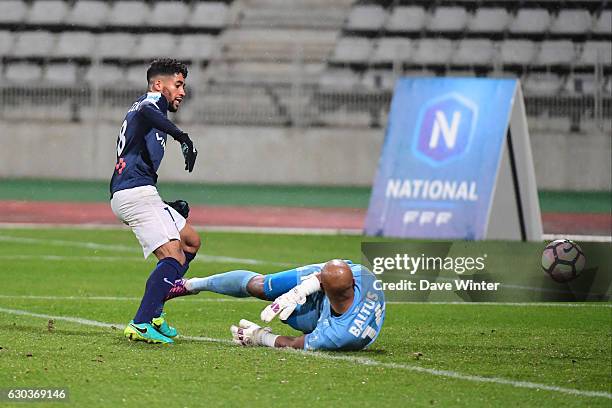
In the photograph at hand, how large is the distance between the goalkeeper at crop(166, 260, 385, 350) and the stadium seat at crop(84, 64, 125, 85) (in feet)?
67.6

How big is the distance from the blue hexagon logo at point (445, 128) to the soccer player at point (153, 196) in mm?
7703

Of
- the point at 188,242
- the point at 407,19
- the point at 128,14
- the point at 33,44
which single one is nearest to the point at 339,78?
the point at 407,19

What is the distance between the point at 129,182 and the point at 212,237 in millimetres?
8459

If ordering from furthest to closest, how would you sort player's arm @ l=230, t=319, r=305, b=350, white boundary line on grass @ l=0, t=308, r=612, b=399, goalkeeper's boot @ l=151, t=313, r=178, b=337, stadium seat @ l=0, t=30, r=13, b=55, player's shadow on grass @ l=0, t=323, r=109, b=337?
stadium seat @ l=0, t=30, r=13, b=55
player's shadow on grass @ l=0, t=323, r=109, b=337
goalkeeper's boot @ l=151, t=313, r=178, b=337
player's arm @ l=230, t=319, r=305, b=350
white boundary line on grass @ l=0, t=308, r=612, b=399

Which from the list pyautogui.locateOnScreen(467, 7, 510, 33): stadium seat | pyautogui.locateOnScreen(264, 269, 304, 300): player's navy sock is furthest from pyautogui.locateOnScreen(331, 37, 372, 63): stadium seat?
pyautogui.locateOnScreen(264, 269, 304, 300): player's navy sock

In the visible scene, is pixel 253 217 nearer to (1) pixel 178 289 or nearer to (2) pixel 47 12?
(1) pixel 178 289

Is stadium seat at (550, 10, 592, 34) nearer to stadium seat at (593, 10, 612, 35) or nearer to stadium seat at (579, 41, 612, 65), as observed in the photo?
stadium seat at (593, 10, 612, 35)

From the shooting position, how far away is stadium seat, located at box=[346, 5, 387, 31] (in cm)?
3136

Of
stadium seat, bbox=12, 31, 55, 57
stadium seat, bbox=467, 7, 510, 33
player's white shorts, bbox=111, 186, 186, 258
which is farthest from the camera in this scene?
stadium seat, bbox=12, 31, 55, 57

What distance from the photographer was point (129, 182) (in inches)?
358

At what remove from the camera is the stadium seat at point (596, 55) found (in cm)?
2669

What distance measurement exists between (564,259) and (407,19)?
21.3 metres

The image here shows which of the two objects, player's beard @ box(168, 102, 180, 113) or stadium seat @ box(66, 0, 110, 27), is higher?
player's beard @ box(168, 102, 180, 113)

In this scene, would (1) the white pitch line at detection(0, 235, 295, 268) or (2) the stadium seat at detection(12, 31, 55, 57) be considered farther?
(2) the stadium seat at detection(12, 31, 55, 57)
